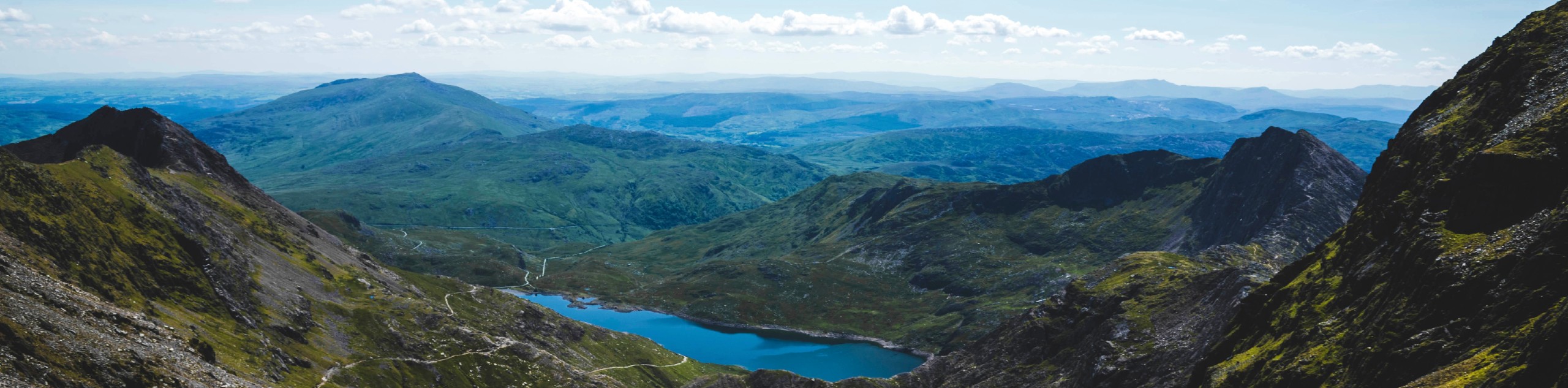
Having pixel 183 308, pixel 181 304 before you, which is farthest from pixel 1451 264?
pixel 181 304

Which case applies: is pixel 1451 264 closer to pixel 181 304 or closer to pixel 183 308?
pixel 183 308

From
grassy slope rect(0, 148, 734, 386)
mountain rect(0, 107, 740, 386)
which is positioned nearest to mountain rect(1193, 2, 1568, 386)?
mountain rect(0, 107, 740, 386)

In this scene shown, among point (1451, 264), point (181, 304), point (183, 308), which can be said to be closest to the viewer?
point (1451, 264)

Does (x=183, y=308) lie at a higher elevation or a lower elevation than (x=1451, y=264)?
lower

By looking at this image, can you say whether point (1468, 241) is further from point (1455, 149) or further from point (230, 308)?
point (230, 308)

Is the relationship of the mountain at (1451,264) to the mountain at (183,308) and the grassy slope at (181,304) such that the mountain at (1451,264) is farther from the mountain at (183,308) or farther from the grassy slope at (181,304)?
the grassy slope at (181,304)
